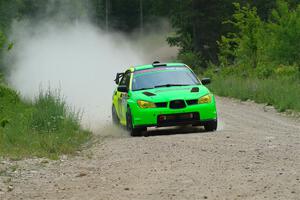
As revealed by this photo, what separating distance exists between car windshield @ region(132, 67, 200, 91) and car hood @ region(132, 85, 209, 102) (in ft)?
1.48

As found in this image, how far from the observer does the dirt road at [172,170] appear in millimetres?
10258

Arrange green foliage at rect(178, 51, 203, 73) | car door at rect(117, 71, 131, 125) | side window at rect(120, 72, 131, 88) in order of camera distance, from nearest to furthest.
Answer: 1. car door at rect(117, 71, 131, 125)
2. side window at rect(120, 72, 131, 88)
3. green foliage at rect(178, 51, 203, 73)

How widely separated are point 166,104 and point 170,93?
35cm

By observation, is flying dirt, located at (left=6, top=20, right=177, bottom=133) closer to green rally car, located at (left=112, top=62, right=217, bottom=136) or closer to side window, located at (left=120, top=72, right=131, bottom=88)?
side window, located at (left=120, top=72, right=131, bottom=88)

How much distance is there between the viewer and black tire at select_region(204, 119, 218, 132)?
1791 cm

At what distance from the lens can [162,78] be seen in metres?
19.0

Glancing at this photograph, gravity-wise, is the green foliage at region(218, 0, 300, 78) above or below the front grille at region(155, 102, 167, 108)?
above

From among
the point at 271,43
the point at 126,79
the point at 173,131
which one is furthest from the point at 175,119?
the point at 271,43

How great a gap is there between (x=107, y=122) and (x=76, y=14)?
7240cm

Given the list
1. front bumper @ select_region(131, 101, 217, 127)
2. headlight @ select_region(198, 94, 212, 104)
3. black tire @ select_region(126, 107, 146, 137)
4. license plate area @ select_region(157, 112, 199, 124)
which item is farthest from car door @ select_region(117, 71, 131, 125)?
headlight @ select_region(198, 94, 212, 104)

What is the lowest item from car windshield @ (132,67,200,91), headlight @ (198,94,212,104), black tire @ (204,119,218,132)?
black tire @ (204,119,218,132)

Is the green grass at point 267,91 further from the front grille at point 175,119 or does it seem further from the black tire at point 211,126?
the front grille at point 175,119

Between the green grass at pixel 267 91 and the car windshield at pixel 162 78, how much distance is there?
215 inches

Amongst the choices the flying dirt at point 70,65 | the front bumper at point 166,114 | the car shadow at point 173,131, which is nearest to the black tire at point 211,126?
the car shadow at point 173,131
